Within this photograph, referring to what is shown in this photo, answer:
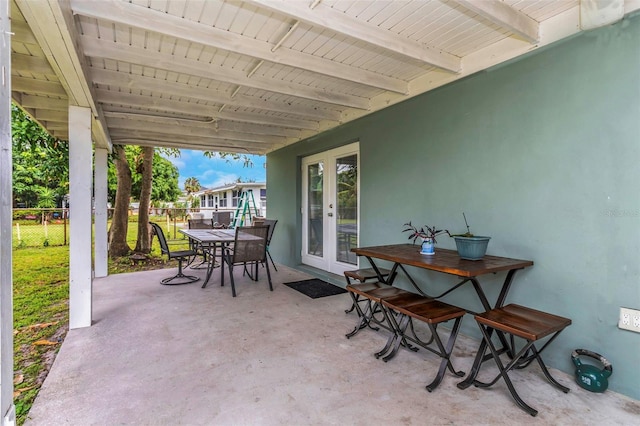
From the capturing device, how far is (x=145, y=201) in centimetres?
724

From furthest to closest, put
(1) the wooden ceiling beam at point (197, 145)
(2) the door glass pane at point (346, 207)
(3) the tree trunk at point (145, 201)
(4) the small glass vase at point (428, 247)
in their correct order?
(3) the tree trunk at point (145, 201), (1) the wooden ceiling beam at point (197, 145), (2) the door glass pane at point (346, 207), (4) the small glass vase at point (428, 247)

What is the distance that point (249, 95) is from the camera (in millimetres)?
3639

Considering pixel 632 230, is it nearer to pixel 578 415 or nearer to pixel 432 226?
pixel 578 415

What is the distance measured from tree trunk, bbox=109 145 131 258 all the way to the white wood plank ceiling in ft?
10.4

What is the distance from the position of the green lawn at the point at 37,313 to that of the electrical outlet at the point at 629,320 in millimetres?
Answer: 3619

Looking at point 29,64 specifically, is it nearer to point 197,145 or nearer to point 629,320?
point 197,145

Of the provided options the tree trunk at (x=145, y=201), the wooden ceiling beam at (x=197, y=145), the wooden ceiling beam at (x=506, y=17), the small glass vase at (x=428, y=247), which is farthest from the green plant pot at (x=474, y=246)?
the tree trunk at (x=145, y=201)

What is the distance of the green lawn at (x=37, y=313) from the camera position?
216 centimetres

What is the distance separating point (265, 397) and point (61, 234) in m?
9.61

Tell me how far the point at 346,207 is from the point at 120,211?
18.0 feet

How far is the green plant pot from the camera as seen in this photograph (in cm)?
229

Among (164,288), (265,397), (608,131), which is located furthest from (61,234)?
(608,131)

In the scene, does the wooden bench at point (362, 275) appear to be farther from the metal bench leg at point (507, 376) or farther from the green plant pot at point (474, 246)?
the metal bench leg at point (507, 376)

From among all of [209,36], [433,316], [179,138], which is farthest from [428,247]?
[179,138]
